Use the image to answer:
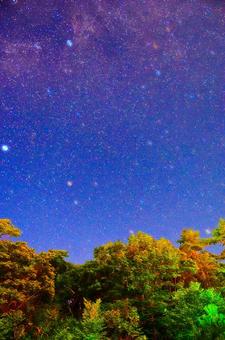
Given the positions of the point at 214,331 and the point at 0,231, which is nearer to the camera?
the point at 214,331

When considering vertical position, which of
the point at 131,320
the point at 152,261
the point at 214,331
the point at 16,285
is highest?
the point at 152,261

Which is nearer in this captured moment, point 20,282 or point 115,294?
point 20,282

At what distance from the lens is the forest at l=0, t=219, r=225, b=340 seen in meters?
17.4

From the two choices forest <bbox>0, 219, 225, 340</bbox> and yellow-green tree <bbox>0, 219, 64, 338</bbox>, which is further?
yellow-green tree <bbox>0, 219, 64, 338</bbox>

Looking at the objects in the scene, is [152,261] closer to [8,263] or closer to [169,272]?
[169,272]

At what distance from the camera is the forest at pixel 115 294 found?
17359 mm

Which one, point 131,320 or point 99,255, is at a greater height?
point 99,255

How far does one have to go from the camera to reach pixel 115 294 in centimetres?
2141

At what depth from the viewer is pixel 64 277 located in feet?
82.4

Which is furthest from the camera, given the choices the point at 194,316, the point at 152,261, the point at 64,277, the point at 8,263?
the point at 64,277

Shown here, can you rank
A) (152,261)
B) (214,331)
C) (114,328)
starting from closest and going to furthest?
(214,331), (114,328), (152,261)

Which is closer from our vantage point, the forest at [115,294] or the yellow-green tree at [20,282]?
the forest at [115,294]

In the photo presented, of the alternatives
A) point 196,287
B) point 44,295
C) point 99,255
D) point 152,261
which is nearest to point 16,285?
point 44,295

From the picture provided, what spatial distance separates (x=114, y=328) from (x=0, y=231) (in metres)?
7.12
